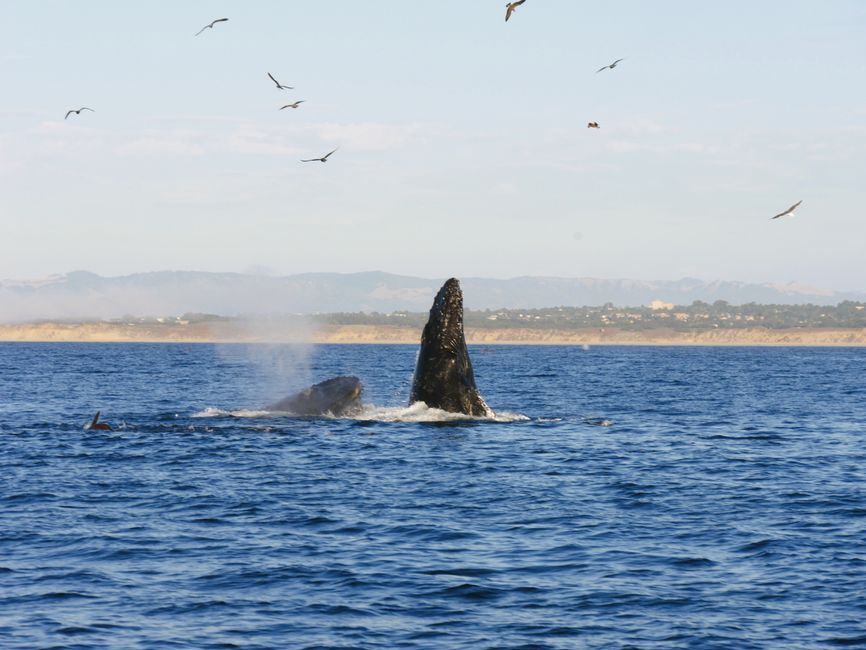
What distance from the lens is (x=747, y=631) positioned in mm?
12891

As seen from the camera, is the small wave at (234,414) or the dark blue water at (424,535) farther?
the small wave at (234,414)

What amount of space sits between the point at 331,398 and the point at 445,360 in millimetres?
5644

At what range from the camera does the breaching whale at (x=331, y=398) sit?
3181 cm

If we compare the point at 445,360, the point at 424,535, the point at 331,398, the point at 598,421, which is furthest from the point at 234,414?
the point at 424,535

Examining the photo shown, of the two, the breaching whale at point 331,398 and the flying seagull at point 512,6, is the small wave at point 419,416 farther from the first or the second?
the flying seagull at point 512,6

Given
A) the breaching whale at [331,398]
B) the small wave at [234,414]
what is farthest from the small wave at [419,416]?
the small wave at [234,414]

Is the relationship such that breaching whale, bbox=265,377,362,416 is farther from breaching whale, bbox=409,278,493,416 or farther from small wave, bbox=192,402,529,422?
breaching whale, bbox=409,278,493,416

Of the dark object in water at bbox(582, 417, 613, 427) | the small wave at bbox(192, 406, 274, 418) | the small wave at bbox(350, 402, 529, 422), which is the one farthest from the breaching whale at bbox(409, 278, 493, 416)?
the dark object in water at bbox(582, 417, 613, 427)

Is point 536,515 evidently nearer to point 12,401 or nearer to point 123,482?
point 123,482

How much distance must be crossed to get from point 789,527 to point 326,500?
→ 751 centimetres

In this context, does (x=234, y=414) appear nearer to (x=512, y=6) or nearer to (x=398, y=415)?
(x=398, y=415)

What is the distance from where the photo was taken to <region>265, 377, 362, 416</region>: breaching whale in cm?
3181

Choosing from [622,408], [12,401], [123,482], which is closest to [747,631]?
[123,482]

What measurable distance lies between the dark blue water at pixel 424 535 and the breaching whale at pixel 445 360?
827 millimetres
